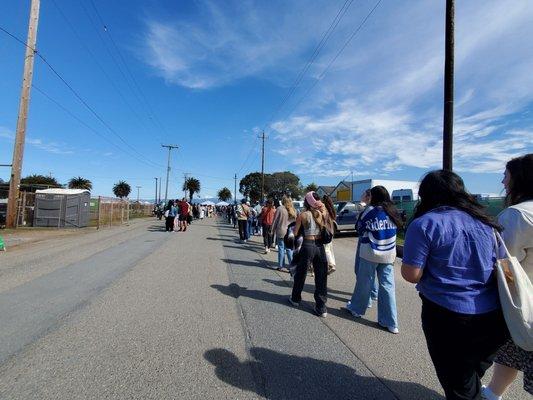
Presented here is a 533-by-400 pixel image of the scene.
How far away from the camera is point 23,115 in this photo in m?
17.7

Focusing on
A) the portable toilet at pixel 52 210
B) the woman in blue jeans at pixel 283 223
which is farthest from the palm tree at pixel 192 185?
the woman in blue jeans at pixel 283 223

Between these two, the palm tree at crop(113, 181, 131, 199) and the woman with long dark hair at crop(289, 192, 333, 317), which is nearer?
the woman with long dark hair at crop(289, 192, 333, 317)

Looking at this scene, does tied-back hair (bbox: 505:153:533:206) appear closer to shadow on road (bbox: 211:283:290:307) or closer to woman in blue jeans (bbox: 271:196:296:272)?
shadow on road (bbox: 211:283:290:307)

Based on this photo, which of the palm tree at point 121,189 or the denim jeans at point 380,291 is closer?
the denim jeans at point 380,291

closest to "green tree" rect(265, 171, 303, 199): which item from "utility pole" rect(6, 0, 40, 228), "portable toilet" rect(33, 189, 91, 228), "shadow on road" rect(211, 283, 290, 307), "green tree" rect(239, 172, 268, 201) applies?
"green tree" rect(239, 172, 268, 201)

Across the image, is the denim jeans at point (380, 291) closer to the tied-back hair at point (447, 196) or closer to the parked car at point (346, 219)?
the tied-back hair at point (447, 196)

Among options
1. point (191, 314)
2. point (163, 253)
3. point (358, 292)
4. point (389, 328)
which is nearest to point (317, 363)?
point (389, 328)

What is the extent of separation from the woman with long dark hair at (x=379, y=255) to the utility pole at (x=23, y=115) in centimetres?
1807

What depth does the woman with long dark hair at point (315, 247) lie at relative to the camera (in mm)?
5203

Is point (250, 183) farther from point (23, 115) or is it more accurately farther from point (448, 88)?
point (448, 88)

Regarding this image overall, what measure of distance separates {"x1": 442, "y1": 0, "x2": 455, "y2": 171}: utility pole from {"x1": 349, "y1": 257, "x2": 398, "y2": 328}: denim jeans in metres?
5.31

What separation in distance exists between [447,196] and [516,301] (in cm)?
73

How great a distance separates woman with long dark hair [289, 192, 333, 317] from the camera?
5203 millimetres

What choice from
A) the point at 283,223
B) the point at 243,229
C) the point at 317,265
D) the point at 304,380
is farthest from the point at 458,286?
the point at 243,229
